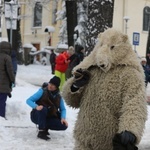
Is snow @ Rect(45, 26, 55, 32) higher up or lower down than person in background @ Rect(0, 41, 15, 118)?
lower down

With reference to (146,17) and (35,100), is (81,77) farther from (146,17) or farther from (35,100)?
(146,17)

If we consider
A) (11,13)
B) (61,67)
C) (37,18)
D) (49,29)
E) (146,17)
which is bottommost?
(49,29)

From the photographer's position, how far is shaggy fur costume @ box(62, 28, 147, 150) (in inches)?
134

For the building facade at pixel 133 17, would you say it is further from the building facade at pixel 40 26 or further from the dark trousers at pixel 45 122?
the dark trousers at pixel 45 122

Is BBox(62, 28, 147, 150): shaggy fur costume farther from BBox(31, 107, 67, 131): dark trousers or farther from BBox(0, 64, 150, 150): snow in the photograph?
BBox(31, 107, 67, 131): dark trousers

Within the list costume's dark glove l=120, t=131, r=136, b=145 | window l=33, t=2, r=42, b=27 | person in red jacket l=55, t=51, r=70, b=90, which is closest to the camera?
costume's dark glove l=120, t=131, r=136, b=145

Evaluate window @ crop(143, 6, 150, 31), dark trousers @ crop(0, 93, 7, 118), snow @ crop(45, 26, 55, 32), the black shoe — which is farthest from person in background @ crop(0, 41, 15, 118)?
window @ crop(143, 6, 150, 31)

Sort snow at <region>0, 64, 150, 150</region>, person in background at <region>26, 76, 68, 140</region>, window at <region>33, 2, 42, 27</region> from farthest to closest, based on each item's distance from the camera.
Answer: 1. window at <region>33, 2, 42, 27</region>
2. person in background at <region>26, 76, 68, 140</region>
3. snow at <region>0, 64, 150, 150</region>

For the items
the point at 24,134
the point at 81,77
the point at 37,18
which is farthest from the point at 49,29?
the point at 81,77

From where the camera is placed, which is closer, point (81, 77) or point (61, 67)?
point (81, 77)

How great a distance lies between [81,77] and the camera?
357 centimetres

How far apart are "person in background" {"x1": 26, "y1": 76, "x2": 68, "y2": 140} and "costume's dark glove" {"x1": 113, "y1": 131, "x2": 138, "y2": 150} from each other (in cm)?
382

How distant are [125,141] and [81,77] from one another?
786 mm

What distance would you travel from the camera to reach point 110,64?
3498 mm
